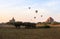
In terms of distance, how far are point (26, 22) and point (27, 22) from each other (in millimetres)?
447

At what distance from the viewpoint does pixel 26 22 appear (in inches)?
3265

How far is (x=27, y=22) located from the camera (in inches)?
3263
